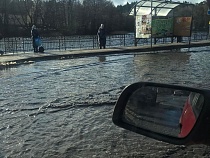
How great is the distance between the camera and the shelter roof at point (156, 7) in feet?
76.6

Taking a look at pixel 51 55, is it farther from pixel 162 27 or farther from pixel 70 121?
pixel 70 121

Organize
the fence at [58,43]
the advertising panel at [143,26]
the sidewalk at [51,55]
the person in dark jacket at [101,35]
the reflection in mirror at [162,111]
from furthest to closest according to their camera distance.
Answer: the advertising panel at [143,26] < the fence at [58,43] < the person in dark jacket at [101,35] < the sidewalk at [51,55] < the reflection in mirror at [162,111]

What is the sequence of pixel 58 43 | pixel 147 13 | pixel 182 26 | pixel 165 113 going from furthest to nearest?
pixel 182 26
pixel 58 43
pixel 147 13
pixel 165 113

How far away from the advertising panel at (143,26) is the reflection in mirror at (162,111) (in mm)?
20919

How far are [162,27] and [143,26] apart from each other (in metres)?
1.69

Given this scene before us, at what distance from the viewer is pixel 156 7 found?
24438mm

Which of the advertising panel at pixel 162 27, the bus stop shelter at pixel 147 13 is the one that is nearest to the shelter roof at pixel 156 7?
the bus stop shelter at pixel 147 13

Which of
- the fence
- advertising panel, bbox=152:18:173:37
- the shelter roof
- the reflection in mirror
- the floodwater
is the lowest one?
the floodwater

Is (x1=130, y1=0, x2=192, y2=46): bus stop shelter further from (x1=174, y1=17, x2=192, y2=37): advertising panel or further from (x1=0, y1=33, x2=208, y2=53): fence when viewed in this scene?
(x1=0, y1=33, x2=208, y2=53): fence

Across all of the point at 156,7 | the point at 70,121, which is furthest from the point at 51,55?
the point at 70,121

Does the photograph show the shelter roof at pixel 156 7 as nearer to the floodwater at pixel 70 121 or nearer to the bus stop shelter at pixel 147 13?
the bus stop shelter at pixel 147 13

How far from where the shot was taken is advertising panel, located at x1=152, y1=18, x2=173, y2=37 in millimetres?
23844

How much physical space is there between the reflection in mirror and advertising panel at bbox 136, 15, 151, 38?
20919 mm

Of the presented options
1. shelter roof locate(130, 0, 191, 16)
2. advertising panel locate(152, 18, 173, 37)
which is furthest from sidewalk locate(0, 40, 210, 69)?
shelter roof locate(130, 0, 191, 16)
